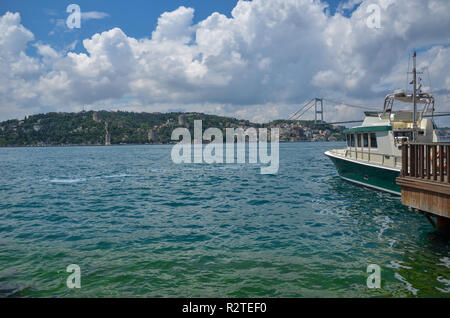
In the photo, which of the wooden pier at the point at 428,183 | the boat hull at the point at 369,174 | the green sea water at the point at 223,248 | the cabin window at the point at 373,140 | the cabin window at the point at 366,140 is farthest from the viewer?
the cabin window at the point at 366,140

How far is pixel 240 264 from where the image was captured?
8984 mm

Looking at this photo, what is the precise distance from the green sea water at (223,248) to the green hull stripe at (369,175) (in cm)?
85

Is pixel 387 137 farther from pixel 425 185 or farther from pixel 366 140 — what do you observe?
pixel 425 185

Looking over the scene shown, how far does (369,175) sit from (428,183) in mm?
12791

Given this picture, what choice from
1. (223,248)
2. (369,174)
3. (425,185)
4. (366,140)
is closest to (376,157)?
(369,174)

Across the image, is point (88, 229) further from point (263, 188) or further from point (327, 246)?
point (263, 188)

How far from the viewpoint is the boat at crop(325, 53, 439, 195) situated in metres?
19.3

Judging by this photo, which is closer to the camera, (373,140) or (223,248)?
(223,248)

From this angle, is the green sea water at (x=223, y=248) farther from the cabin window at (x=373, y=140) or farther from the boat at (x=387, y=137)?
the cabin window at (x=373, y=140)

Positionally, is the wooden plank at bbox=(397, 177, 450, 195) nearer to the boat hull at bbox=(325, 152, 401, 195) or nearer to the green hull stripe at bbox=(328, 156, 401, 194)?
the green hull stripe at bbox=(328, 156, 401, 194)

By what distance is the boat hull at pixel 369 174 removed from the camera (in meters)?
18.8

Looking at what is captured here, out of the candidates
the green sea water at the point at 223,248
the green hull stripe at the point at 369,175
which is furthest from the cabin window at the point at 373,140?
the green sea water at the point at 223,248

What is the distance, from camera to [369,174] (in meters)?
21.2

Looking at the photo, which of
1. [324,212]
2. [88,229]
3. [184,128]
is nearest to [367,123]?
[324,212]
